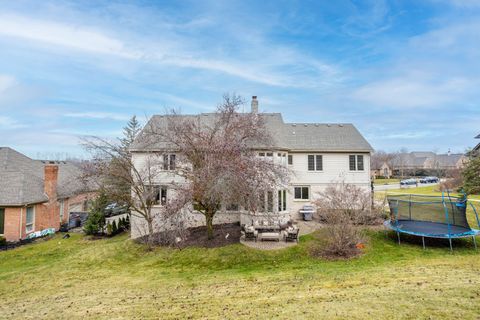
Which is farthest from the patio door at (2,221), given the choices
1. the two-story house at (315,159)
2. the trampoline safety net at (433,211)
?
the trampoline safety net at (433,211)

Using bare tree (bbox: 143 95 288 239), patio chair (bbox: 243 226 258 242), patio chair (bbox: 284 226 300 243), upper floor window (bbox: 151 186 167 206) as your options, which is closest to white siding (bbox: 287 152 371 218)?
patio chair (bbox: 284 226 300 243)

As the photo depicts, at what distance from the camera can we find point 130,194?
17.7 metres

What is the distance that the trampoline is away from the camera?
540 inches

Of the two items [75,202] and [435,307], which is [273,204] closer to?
[435,307]

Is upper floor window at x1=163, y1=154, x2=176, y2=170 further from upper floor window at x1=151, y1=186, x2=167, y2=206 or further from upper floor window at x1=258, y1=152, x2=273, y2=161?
upper floor window at x1=258, y1=152, x2=273, y2=161

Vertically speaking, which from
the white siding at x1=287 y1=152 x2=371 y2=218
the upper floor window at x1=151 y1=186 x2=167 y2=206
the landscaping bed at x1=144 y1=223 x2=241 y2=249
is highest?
the white siding at x1=287 y1=152 x2=371 y2=218

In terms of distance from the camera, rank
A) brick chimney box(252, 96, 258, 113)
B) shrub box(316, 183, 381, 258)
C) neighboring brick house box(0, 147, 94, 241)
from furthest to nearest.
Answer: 1. brick chimney box(252, 96, 258, 113)
2. neighboring brick house box(0, 147, 94, 241)
3. shrub box(316, 183, 381, 258)

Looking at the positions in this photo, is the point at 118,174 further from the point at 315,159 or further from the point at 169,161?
the point at 315,159

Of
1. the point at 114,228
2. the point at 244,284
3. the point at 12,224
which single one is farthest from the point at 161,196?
the point at 244,284

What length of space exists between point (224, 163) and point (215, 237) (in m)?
6.25

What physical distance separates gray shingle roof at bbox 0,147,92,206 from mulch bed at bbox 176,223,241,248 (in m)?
8.79

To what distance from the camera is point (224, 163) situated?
1266 centimetres

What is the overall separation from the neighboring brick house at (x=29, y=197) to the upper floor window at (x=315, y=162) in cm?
1801

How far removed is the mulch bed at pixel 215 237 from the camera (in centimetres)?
1539
